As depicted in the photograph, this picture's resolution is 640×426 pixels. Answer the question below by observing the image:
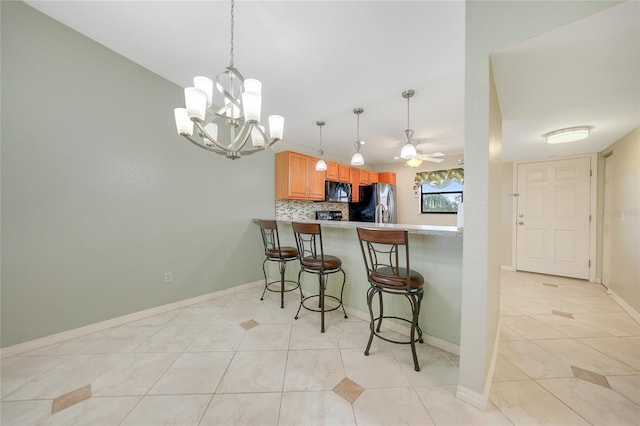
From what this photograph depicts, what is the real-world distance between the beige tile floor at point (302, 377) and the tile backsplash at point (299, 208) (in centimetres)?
194

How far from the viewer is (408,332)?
1.95 meters

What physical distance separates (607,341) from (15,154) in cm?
505

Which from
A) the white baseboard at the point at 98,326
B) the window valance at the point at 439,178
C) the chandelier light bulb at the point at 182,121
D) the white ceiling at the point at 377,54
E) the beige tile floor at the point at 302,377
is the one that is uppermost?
the white ceiling at the point at 377,54

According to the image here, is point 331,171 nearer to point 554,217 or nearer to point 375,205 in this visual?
point 375,205

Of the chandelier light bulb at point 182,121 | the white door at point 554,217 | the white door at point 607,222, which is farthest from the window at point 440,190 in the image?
the chandelier light bulb at point 182,121

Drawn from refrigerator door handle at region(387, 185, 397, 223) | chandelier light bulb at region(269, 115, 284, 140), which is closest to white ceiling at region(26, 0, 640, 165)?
chandelier light bulb at region(269, 115, 284, 140)

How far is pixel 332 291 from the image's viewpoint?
2.58m

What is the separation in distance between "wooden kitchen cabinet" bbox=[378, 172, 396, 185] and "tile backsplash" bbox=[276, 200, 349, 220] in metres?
1.50

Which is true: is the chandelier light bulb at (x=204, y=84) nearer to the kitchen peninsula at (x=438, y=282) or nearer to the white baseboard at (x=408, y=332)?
the kitchen peninsula at (x=438, y=282)

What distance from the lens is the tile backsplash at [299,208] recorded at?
3789 mm

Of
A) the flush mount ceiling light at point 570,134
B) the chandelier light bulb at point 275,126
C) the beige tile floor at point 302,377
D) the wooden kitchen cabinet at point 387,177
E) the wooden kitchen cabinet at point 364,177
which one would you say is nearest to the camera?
the beige tile floor at point 302,377

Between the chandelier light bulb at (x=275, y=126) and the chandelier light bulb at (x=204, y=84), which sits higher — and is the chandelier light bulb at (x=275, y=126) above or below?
below

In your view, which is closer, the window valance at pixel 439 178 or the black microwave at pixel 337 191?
the black microwave at pixel 337 191

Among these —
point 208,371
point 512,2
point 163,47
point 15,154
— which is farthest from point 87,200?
point 512,2
